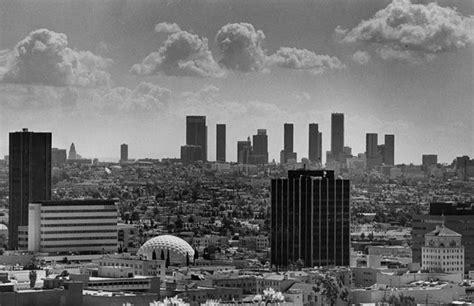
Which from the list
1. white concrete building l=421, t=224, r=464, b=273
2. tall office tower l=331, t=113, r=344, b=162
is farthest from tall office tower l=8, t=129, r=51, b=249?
white concrete building l=421, t=224, r=464, b=273

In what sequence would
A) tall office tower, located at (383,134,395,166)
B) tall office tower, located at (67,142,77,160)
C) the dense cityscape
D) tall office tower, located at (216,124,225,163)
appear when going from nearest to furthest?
the dense cityscape
tall office tower, located at (216,124,225,163)
tall office tower, located at (383,134,395,166)
tall office tower, located at (67,142,77,160)

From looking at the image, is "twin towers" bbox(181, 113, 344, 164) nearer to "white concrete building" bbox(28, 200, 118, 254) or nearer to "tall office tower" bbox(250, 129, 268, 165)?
"tall office tower" bbox(250, 129, 268, 165)

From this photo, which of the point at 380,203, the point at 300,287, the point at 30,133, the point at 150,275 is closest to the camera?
the point at 300,287

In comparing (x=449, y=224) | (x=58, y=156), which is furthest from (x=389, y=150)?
(x=449, y=224)

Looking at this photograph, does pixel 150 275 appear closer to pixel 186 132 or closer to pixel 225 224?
pixel 186 132

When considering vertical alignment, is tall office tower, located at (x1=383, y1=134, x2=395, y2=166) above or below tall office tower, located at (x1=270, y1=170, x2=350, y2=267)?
above

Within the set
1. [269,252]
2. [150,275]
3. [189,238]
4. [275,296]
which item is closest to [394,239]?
[189,238]

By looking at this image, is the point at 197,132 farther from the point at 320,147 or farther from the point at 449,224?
the point at 449,224
